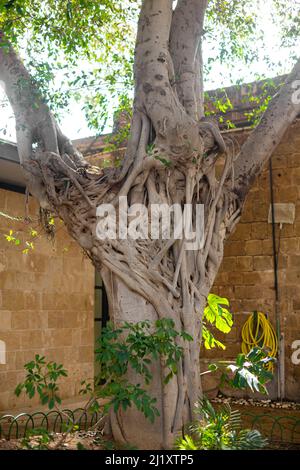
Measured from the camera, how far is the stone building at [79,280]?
25.8ft

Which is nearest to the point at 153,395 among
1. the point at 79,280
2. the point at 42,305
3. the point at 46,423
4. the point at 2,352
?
the point at 46,423

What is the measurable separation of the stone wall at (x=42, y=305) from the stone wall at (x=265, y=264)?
205 cm

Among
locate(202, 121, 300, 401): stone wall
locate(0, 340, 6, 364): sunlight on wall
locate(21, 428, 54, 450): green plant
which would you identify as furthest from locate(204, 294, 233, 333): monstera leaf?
locate(0, 340, 6, 364): sunlight on wall

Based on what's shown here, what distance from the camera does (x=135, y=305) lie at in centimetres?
421

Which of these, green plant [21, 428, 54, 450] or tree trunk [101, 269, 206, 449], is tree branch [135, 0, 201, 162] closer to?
tree trunk [101, 269, 206, 449]

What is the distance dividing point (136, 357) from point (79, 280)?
547 centimetres

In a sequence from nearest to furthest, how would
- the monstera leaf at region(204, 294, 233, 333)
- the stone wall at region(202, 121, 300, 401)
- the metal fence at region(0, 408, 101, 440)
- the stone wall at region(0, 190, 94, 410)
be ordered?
the metal fence at region(0, 408, 101, 440) → the monstera leaf at region(204, 294, 233, 333) → the stone wall at region(0, 190, 94, 410) → the stone wall at region(202, 121, 300, 401)

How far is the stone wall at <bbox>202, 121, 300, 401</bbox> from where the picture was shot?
8.18 m

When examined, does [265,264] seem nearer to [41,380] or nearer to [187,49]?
[187,49]

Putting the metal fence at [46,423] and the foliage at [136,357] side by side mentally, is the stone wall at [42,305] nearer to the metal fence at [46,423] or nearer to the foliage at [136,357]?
the metal fence at [46,423]

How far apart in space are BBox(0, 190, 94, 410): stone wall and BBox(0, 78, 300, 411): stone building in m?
0.01

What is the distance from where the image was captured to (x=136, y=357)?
388 cm

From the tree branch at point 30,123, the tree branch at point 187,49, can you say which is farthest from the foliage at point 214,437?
the tree branch at point 187,49
